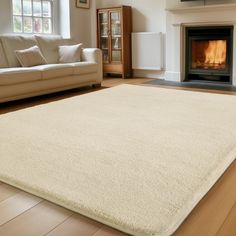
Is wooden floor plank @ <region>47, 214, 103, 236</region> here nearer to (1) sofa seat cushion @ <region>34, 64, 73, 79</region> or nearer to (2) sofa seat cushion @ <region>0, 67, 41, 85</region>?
(2) sofa seat cushion @ <region>0, 67, 41, 85</region>

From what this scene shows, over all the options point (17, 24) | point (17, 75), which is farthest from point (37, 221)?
point (17, 24)

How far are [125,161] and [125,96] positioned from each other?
2114mm

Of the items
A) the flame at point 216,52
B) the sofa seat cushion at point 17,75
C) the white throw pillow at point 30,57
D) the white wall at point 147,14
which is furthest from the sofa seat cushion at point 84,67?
the flame at point 216,52

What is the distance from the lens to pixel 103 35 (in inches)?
253

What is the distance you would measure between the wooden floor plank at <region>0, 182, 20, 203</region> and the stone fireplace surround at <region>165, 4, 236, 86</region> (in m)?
4.20

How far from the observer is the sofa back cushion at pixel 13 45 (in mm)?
4672

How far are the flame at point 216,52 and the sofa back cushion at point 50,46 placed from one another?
91.2 inches

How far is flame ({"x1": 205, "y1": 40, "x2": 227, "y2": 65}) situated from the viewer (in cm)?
540

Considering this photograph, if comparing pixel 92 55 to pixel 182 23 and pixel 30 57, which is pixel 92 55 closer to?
pixel 30 57

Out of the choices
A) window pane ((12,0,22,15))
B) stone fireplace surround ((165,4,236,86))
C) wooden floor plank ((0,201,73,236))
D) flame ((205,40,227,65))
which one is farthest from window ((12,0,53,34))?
wooden floor plank ((0,201,73,236))

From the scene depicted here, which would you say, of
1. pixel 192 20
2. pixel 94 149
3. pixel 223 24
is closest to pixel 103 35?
pixel 192 20

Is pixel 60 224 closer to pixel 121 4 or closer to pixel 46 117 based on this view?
pixel 46 117

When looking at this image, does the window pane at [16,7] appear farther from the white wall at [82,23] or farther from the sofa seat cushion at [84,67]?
the sofa seat cushion at [84,67]

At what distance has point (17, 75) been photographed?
406 cm
